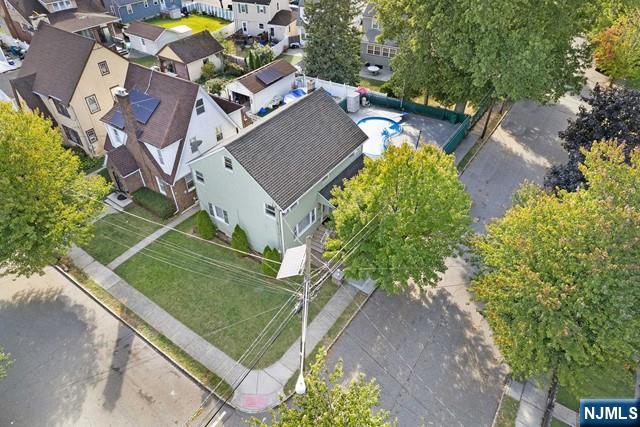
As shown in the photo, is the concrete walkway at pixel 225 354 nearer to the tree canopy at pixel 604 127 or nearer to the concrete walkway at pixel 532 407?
the concrete walkway at pixel 532 407

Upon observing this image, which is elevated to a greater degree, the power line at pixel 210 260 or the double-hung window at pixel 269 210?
the double-hung window at pixel 269 210

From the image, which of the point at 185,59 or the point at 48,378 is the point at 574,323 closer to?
the point at 48,378

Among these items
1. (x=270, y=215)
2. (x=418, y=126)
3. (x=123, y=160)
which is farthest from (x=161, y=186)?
(x=418, y=126)

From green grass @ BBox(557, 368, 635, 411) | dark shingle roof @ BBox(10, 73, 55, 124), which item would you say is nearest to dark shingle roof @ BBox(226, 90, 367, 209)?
green grass @ BBox(557, 368, 635, 411)

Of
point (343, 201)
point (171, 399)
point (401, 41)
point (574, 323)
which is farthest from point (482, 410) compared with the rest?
point (401, 41)

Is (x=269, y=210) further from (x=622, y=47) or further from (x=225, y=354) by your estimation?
(x=622, y=47)

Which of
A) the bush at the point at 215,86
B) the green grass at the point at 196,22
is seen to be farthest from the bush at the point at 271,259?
the green grass at the point at 196,22
